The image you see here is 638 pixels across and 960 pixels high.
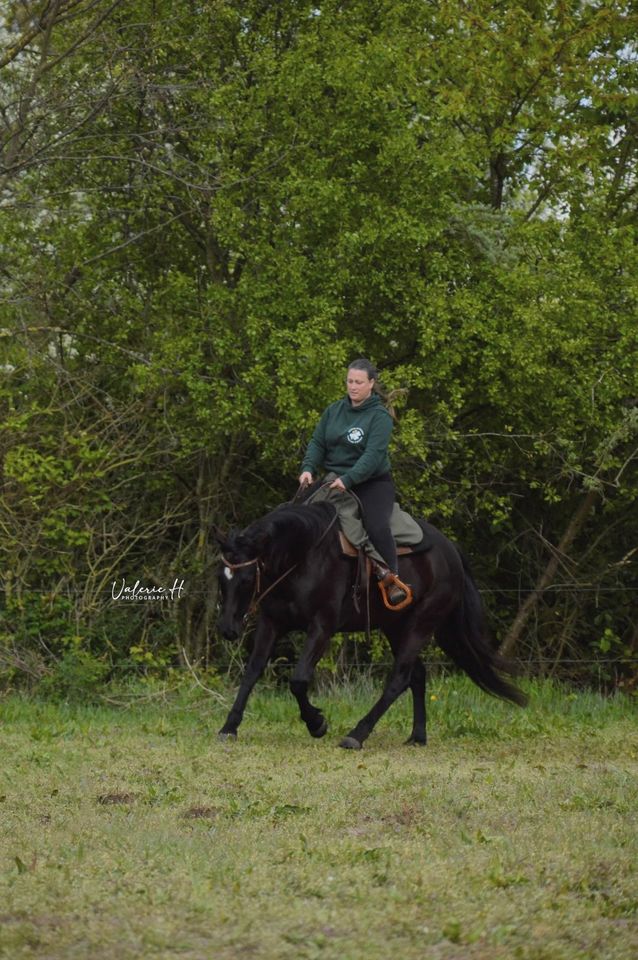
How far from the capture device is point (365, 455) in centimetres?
991

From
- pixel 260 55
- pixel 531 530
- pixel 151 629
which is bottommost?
pixel 151 629

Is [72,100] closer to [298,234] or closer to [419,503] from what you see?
[298,234]

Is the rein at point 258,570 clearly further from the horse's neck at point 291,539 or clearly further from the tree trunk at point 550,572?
the tree trunk at point 550,572

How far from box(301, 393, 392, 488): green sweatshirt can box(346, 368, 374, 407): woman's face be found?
2.4 inches

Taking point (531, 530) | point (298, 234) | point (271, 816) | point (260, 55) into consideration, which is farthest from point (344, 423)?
point (531, 530)

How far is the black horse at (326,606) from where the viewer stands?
976 centimetres

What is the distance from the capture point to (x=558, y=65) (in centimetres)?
1625

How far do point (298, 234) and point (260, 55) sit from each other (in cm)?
211

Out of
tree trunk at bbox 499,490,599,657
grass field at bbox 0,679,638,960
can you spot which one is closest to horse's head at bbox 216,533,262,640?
grass field at bbox 0,679,638,960

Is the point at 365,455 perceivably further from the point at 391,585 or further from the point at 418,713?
the point at 418,713

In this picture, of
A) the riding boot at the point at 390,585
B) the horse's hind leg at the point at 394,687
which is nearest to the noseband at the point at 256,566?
the riding boot at the point at 390,585

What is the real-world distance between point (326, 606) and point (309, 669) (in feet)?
1.54
